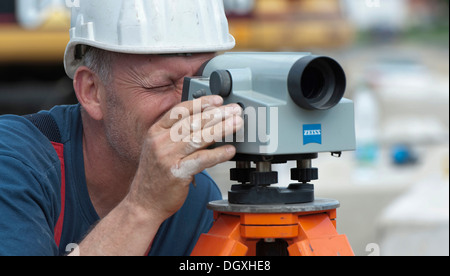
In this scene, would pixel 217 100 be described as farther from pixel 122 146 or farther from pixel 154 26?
pixel 122 146

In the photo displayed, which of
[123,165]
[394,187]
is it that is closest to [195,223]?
[123,165]

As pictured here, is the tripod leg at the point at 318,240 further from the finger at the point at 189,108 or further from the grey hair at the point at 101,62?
the grey hair at the point at 101,62

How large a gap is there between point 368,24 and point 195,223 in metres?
29.1

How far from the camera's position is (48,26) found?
740 cm

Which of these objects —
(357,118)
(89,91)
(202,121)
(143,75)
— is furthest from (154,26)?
(357,118)

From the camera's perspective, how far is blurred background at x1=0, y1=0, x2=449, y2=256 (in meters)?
4.40

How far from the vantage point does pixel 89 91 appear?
234 cm

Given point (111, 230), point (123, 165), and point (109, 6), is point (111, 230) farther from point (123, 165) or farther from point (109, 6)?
point (109, 6)

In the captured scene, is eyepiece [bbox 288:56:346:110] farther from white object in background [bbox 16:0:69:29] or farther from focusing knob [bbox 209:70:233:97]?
white object in background [bbox 16:0:69:29]

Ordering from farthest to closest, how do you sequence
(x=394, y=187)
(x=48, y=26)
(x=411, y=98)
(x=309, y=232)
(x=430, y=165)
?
(x=411, y=98)
(x=48, y=26)
(x=430, y=165)
(x=394, y=187)
(x=309, y=232)

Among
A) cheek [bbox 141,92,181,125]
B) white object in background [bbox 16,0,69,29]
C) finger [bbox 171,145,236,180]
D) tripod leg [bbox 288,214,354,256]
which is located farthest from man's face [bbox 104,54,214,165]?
white object in background [bbox 16,0,69,29]

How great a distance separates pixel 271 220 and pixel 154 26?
0.73 meters

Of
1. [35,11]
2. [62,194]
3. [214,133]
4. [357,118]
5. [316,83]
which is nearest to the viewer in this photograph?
→ [214,133]

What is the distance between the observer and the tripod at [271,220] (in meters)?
1.71
